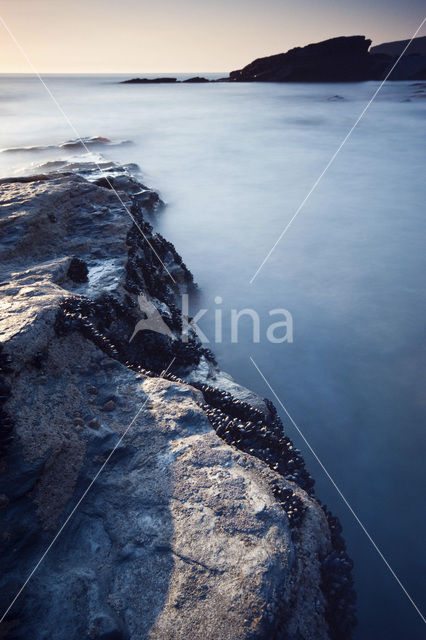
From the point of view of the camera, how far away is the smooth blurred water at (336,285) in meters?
4.34

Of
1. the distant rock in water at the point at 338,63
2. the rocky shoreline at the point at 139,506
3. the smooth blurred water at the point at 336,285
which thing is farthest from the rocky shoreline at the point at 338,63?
the rocky shoreline at the point at 139,506

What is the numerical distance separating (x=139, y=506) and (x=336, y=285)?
23.1ft

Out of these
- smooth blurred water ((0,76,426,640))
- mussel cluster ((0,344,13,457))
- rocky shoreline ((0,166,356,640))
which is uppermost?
mussel cluster ((0,344,13,457))

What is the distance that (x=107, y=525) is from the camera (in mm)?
2455

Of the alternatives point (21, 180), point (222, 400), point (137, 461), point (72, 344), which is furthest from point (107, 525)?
point (21, 180)

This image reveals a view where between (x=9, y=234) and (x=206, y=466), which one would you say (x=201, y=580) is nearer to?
(x=206, y=466)

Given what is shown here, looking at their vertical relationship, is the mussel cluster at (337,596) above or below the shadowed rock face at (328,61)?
below

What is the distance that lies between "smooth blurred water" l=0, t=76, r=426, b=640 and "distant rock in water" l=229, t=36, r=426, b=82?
42.4 m

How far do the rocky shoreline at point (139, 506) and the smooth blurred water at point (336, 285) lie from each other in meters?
1.49

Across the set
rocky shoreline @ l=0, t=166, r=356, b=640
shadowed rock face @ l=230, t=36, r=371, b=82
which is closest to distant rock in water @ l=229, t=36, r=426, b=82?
shadowed rock face @ l=230, t=36, r=371, b=82

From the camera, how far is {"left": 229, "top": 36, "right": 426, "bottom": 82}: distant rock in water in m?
54.0

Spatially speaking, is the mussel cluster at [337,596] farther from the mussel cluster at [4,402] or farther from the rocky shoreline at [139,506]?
the mussel cluster at [4,402]

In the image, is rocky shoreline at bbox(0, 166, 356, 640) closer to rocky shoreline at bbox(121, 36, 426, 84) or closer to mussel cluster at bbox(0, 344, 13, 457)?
mussel cluster at bbox(0, 344, 13, 457)

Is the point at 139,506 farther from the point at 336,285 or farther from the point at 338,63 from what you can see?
the point at 338,63
